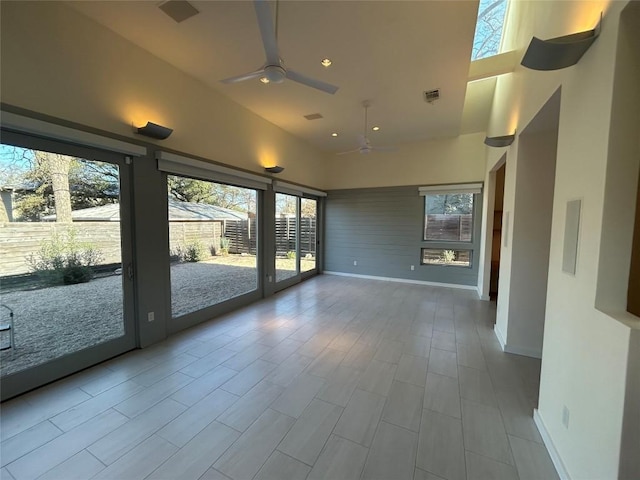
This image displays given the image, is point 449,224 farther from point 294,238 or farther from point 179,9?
point 179,9

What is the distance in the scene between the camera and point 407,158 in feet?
22.0

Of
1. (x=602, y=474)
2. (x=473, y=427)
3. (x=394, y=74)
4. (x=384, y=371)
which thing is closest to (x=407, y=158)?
(x=394, y=74)

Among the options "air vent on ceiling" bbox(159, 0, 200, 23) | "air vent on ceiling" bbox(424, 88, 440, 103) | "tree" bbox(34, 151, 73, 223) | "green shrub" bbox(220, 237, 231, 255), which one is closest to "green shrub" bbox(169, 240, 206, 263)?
"green shrub" bbox(220, 237, 231, 255)

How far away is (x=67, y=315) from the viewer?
2.64 metres

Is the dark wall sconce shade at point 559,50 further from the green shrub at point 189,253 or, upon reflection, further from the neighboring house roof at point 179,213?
the green shrub at point 189,253

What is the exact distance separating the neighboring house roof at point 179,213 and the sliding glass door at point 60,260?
1 centimetres

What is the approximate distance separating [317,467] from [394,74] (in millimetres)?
4158

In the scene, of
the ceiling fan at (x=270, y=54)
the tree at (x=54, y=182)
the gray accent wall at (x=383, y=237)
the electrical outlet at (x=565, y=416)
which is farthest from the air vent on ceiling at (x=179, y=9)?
the gray accent wall at (x=383, y=237)

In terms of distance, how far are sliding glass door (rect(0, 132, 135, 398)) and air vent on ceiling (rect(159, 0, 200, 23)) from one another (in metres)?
1.54

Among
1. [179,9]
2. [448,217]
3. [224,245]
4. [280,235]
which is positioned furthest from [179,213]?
[448,217]

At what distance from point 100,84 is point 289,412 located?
365 centimetres

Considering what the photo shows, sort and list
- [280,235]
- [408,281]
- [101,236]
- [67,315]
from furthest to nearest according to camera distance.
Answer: [408,281] < [280,235] < [101,236] < [67,315]

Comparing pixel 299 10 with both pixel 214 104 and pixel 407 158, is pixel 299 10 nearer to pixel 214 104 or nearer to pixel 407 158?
pixel 214 104

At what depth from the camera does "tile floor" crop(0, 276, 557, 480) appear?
5.45 feet
